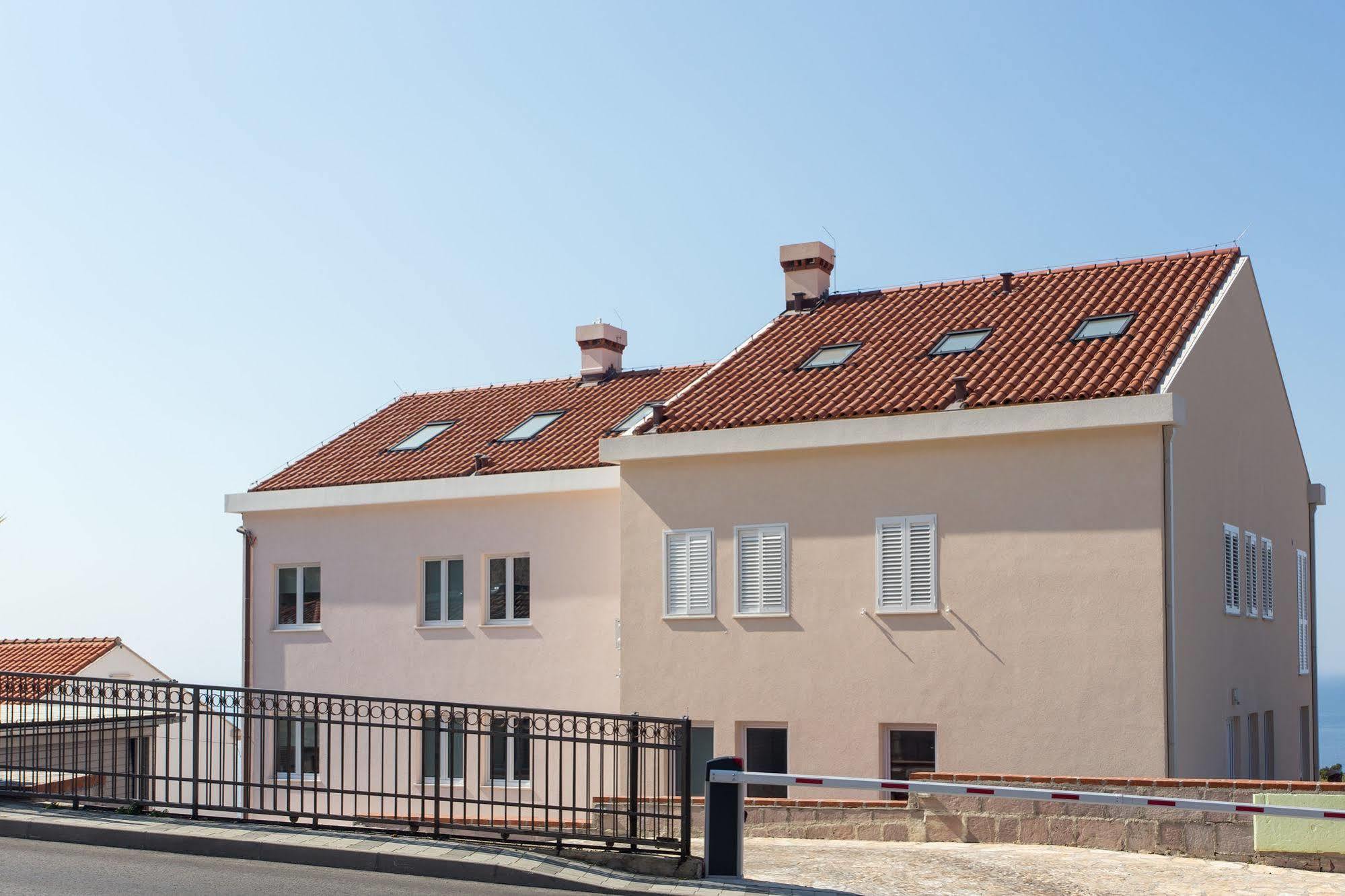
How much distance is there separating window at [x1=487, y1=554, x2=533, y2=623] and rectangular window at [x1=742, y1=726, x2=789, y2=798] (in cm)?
547

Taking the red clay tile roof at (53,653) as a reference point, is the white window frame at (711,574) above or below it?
above

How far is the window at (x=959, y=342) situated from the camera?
23.0m

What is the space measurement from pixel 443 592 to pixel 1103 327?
12446 millimetres

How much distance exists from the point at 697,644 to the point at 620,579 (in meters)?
1.79

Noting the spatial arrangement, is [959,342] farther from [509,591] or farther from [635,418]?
Answer: [509,591]

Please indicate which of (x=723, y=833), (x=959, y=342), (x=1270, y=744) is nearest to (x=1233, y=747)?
(x=1270, y=744)

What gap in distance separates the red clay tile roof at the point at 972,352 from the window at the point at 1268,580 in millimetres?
4900

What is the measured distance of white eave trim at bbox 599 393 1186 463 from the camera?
759 inches

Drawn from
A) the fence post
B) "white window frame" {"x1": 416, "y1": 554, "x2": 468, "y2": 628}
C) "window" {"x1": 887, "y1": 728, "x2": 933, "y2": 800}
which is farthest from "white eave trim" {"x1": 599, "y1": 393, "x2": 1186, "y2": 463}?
the fence post

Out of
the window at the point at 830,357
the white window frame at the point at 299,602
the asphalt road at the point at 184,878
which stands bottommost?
the asphalt road at the point at 184,878

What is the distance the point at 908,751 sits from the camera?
69.1 feet

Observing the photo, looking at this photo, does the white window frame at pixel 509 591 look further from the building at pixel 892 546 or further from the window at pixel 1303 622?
the window at pixel 1303 622

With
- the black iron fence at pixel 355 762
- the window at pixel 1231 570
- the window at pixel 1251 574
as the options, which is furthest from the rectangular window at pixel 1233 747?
the black iron fence at pixel 355 762

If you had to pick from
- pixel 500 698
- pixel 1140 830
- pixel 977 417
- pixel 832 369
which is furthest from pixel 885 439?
pixel 500 698
